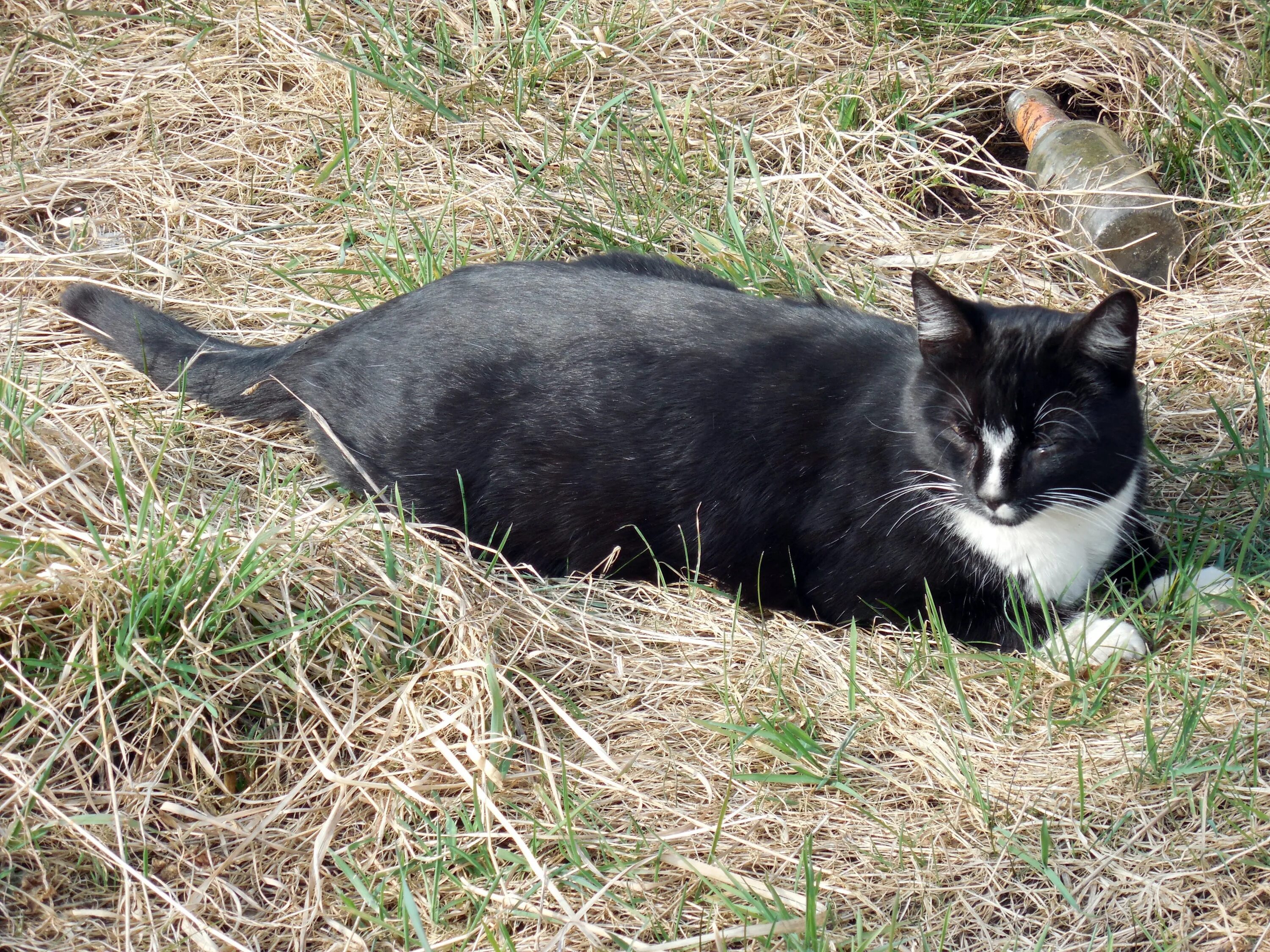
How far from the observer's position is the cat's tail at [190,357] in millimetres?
2951

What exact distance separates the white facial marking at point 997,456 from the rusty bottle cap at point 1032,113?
6.01 feet

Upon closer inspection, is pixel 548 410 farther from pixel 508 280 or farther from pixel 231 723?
pixel 231 723

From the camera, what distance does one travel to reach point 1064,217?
11.8 feet

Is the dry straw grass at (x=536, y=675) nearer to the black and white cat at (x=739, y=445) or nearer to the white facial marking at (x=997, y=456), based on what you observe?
the black and white cat at (x=739, y=445)

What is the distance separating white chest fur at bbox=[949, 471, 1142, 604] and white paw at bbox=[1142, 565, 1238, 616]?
0.48 ft

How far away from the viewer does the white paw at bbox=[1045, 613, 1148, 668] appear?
2.39 meters

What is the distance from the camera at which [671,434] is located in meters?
2.68

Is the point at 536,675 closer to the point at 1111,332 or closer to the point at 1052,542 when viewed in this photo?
the point at 1052,542

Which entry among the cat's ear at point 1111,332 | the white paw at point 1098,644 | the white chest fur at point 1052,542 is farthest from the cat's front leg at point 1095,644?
the cat's ear at point 1111,332

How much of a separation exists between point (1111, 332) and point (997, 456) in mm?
322

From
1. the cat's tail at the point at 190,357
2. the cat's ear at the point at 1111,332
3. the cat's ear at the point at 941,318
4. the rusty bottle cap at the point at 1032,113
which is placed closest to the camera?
the cat's ear at the point at 1111,332

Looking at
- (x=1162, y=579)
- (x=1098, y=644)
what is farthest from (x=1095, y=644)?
(x=1162, y=579)

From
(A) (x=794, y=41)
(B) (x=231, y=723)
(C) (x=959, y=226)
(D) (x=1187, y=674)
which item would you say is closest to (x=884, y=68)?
(A) (x=794, y=41)

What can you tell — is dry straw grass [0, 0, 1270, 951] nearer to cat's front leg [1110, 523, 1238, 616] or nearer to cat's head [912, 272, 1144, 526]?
cat's front leg [1110, 523, 1238, 616]
